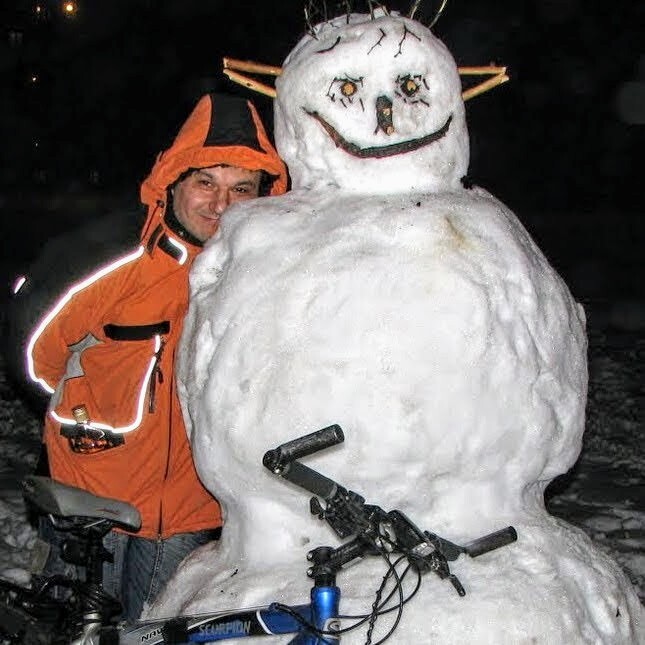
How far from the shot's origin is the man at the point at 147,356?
2.79 metres

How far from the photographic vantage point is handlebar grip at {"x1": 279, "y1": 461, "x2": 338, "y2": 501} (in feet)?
6.00

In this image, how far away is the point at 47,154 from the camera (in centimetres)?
3488

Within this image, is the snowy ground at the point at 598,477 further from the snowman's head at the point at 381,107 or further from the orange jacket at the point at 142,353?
the snowman's head at the point at 381,107

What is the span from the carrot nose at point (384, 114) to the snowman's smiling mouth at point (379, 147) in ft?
0.14

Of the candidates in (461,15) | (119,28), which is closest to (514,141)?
(461,15)

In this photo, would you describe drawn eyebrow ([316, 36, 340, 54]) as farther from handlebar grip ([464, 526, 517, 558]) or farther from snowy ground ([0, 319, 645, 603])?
snowy ground ([0, 319, 645, 603])

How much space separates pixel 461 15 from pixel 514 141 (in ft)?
37.5

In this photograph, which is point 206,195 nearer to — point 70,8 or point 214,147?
point 214,147

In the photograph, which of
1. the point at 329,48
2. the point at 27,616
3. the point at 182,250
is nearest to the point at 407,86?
the point at 329,48

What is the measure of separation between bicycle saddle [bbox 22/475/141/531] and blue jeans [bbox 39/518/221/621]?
1.36ft

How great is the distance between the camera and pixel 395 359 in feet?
6.63

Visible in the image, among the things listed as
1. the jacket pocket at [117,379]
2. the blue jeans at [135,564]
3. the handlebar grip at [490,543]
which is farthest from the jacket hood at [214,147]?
the handlebar grip at [490,543]

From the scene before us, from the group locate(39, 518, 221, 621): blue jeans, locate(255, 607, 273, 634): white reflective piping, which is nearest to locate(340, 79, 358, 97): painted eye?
locate(255, 607, 273, 634): white reflective piping

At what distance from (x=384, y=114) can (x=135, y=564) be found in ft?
5.66
